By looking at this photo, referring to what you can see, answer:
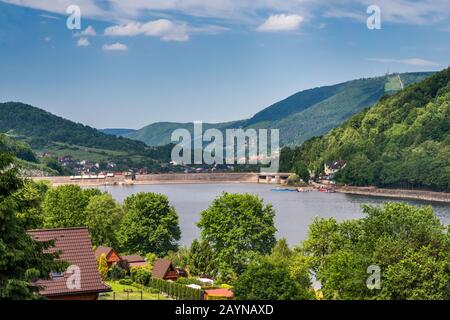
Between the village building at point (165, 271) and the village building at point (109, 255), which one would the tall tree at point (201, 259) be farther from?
the village building at point (109, 255)

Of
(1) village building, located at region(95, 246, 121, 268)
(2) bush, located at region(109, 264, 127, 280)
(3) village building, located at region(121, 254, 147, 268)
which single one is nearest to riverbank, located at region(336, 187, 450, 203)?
(3) village building, located at region(121, 254, 147, 268)

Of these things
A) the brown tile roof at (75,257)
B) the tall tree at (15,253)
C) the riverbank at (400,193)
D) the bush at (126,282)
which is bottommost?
the riverbank at (400,193)

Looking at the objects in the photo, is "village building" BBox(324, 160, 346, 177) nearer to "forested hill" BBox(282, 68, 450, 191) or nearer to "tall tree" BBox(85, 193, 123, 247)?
"forested hill" BBox(282, 68, 450, 191)

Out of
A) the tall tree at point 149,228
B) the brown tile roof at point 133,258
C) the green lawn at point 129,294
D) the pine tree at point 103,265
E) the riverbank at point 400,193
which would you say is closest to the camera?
the green lawn at point 129,294

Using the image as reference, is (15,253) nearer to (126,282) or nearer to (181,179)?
(126,282)

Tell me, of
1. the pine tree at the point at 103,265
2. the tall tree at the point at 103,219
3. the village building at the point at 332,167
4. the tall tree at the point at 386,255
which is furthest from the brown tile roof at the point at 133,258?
the village building at the point at 332,167

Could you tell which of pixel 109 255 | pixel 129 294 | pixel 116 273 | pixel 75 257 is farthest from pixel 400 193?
pixel 75 257

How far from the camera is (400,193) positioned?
127m

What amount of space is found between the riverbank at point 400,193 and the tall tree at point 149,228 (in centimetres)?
7889

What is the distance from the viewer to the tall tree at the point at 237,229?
36.0m

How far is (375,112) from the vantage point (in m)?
171

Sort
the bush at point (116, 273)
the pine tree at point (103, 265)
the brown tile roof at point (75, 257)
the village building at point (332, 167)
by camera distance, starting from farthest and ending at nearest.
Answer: the village building at point (332, 167), the bush at point (116, 273), the pine tree at point (103, 265), the brown tile roof at point (75, 257)
